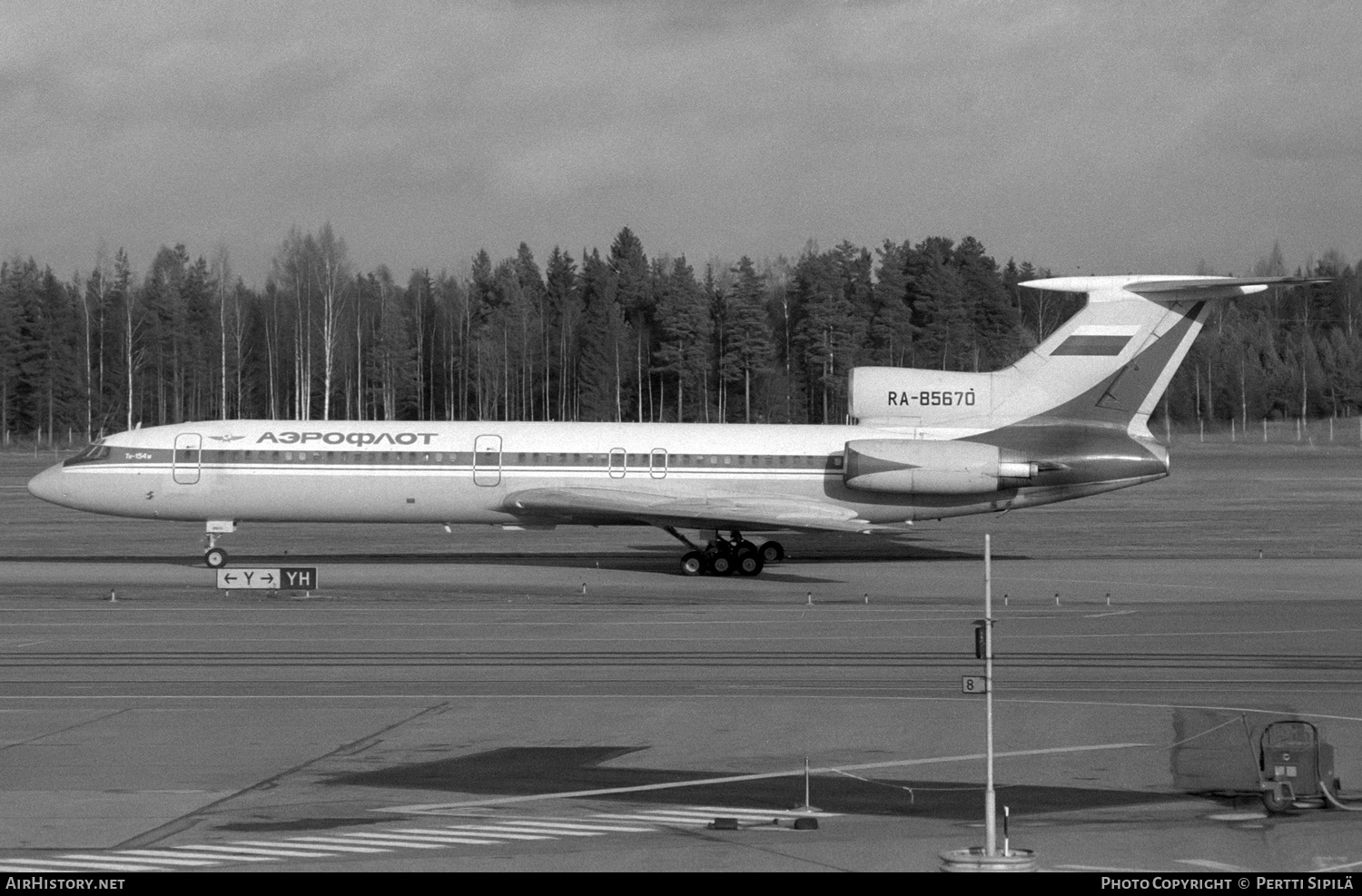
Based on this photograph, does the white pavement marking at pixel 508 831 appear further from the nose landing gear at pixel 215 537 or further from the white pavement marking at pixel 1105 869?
the nose landing gear at pixel 215 537

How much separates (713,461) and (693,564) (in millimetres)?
2524

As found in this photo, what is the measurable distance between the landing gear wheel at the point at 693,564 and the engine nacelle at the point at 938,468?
4196mm

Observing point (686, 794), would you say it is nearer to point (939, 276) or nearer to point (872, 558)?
point (872, 558)

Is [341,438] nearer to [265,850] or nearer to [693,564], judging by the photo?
[693,564]

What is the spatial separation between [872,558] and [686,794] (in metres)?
25.7

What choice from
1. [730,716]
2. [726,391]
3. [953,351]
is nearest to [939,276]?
[953,351]

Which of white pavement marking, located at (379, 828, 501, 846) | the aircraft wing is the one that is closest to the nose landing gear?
the aircraft wing

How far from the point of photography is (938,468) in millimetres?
34531

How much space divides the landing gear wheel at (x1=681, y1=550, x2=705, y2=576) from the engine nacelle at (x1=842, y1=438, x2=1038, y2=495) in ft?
13.8

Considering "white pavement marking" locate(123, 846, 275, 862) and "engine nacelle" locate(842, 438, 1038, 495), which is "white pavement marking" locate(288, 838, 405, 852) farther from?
"engine nacelle" locate(842, 438, 1038, 495)

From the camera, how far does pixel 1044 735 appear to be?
16234 mm

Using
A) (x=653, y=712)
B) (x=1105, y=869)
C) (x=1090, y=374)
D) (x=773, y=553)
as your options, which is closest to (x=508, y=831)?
(x=1105, y=869)

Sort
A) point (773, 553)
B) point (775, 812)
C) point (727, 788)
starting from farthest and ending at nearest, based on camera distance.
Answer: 1. point (773, 553)
2. point (727, 788)
3. point (775, 812)

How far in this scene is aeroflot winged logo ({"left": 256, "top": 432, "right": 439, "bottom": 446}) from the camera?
116 ft
